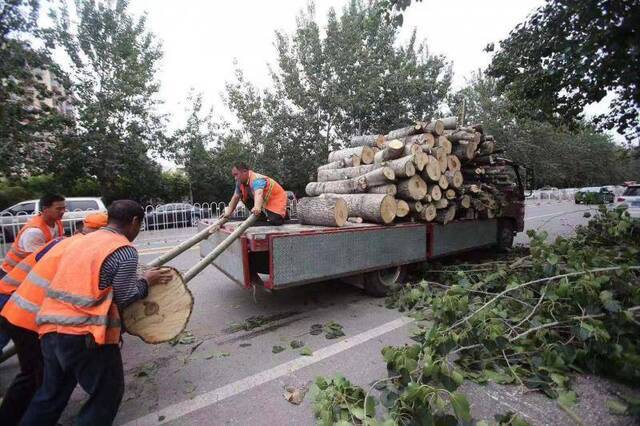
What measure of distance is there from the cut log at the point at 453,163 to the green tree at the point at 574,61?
3.11 metres

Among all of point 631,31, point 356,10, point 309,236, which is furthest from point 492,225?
point 356,10

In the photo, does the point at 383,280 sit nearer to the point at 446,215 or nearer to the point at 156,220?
the point at 446,215

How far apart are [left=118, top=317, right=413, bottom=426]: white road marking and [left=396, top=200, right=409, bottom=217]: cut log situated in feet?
6.02

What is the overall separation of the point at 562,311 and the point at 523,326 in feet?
0.93

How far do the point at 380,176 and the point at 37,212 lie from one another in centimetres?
1007

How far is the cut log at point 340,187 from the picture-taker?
5609mm

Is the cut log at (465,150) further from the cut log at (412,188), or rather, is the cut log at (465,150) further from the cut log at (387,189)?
the cut log at (387,189)

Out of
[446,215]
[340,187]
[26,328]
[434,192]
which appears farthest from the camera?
[340,187]

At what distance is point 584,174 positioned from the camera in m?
47.6

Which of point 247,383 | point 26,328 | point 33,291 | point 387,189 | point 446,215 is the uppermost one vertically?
point 387,189

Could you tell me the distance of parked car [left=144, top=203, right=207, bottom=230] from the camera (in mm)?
13898

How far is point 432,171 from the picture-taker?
527cm

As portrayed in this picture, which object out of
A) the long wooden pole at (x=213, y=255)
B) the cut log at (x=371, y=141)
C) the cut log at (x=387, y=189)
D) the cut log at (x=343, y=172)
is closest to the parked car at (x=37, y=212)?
the cut log at (x=343, y=172)

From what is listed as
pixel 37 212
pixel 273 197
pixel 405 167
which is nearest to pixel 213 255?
pixel 273 197
